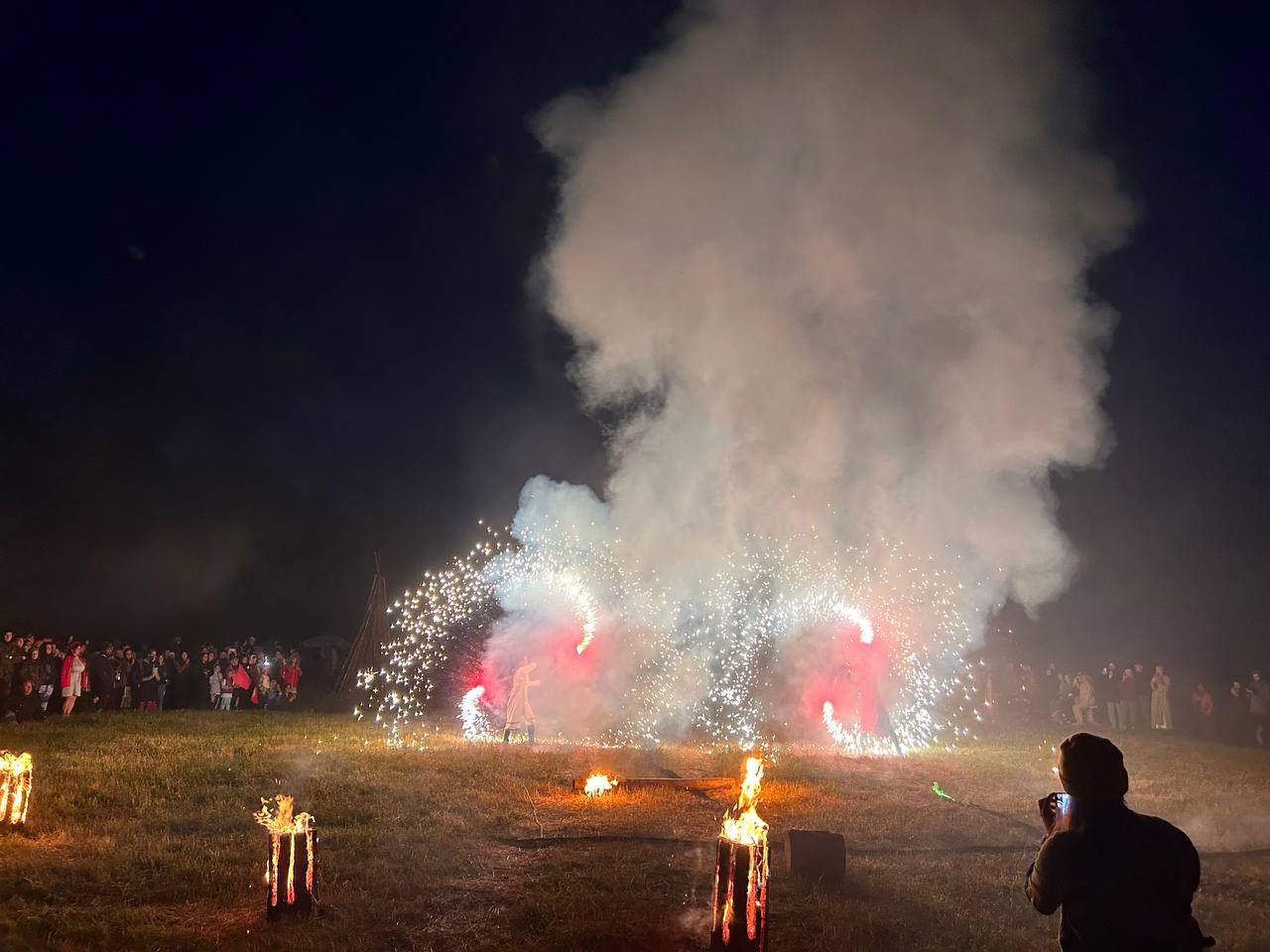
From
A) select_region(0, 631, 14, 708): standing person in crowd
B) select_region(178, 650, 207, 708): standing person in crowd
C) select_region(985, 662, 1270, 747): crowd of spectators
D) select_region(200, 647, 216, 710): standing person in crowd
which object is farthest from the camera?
select_region(178, 650, 207, 708): standing person in crowd

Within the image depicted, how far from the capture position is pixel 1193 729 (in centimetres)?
2181

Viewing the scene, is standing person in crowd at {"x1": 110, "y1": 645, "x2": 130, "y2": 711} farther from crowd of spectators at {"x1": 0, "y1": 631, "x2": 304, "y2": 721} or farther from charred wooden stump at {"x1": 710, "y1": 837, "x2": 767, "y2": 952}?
charred wooden stump at {"x1": 710, "y1": 837, "x2": 767, "y2": 952}

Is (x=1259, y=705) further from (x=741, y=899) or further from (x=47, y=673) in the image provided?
(x=47, y=673)

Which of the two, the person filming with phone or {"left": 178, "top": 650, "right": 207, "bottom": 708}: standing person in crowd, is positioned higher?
the person filming with phone

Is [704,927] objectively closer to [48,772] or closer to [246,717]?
[48,772]

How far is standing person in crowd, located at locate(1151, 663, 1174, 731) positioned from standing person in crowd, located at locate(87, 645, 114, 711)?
2606cm

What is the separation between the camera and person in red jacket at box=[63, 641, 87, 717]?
18.1 m

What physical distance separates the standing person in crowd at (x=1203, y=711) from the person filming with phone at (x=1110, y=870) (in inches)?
866

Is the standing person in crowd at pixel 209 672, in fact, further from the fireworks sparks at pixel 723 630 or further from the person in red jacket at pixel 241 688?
the fireworks sparks at pixel 723 630

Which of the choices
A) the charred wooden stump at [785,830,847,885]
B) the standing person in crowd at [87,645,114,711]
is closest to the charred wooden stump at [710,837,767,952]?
the charred wooden stump at [785,830,847,885]

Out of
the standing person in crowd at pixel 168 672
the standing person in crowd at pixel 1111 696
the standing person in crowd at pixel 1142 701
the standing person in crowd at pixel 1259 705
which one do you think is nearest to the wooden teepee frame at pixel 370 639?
the standing person in crowd at pixel 168 672

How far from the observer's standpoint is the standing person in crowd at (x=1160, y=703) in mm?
22016

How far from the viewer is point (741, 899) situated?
5.57 m

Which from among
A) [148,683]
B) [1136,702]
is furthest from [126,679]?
[1136,702]
